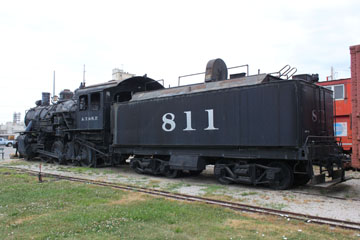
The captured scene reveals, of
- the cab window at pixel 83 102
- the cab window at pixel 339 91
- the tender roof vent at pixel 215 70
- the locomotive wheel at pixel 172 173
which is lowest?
the locomotive wheel at pixel 172 173

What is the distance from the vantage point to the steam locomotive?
832 centimetres

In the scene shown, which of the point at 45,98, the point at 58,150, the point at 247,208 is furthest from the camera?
the point at 45,98

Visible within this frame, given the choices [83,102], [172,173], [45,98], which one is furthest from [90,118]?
[45,98]

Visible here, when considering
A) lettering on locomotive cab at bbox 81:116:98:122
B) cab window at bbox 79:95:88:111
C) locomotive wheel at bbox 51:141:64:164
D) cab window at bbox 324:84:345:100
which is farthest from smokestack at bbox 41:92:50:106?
cab window at bbox 324:84:345:100

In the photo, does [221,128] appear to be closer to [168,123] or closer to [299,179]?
[168,123]

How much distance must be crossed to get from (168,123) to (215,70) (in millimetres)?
2498

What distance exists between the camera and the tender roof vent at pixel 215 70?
1097cm

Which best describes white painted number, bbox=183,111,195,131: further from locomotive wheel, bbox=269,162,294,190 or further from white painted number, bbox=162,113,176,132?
locomotive wheel, bbox=269,162,294,190

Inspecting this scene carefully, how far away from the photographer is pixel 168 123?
433 inches

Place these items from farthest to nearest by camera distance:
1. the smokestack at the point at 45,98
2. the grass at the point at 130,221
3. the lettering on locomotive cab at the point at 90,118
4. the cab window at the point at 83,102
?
the smokestack at the point at 45,98 < the cab window at the point at 83,102 < the lettering on locomotive cab at the point at 90,118 < the grass at the point at 130,221

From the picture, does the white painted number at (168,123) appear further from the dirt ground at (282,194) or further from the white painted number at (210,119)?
the dirt ground at (282,194)

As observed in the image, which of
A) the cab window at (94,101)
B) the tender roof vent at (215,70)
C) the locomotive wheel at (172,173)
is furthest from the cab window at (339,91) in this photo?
the cab window at (94,101)

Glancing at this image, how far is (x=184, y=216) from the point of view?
600 cm

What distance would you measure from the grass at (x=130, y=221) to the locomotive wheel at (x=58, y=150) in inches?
331
